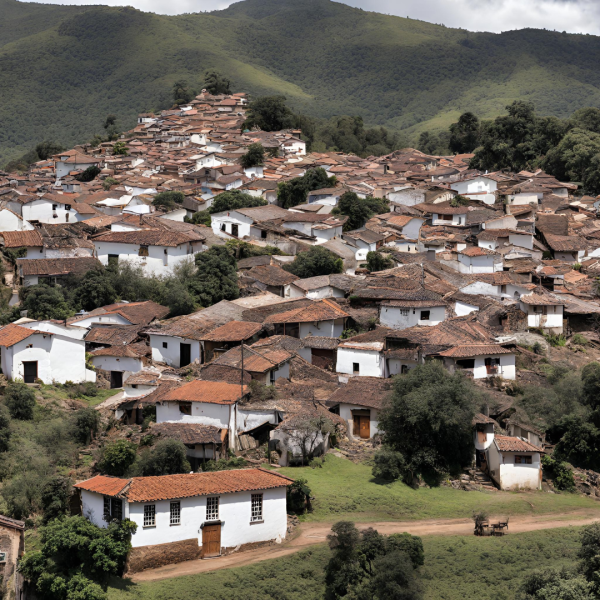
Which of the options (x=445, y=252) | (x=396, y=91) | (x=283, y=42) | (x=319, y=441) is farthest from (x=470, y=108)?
(x=319, y=441)

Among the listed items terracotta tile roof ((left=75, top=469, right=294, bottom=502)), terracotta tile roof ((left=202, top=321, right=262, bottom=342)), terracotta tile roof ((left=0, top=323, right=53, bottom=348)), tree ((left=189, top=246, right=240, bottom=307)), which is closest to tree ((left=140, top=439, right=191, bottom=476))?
terracotta tile roof ((left=75, top=469, right=294, bottom=502))

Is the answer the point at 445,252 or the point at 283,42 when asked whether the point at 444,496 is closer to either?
the point at 445,252

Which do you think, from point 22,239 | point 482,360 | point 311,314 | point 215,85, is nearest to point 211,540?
point 482,360

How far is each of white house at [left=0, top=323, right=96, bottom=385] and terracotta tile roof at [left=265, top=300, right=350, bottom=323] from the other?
8210mm

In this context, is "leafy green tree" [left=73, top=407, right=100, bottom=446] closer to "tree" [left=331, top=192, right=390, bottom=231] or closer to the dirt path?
the dirt path

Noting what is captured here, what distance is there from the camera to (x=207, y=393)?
83.9 ft

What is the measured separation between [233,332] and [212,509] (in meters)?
13.3

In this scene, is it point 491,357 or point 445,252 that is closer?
point 491,357

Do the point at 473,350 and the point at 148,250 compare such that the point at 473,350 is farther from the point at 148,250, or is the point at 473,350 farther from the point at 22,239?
the point at 22,239

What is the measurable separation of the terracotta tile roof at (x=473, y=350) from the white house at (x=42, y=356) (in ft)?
44.2

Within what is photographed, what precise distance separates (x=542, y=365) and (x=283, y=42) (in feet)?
573

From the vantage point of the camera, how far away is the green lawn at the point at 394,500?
2172cm

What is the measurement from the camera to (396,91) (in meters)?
157

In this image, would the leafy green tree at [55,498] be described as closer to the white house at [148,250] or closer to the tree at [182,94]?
the white house at [148,250]
